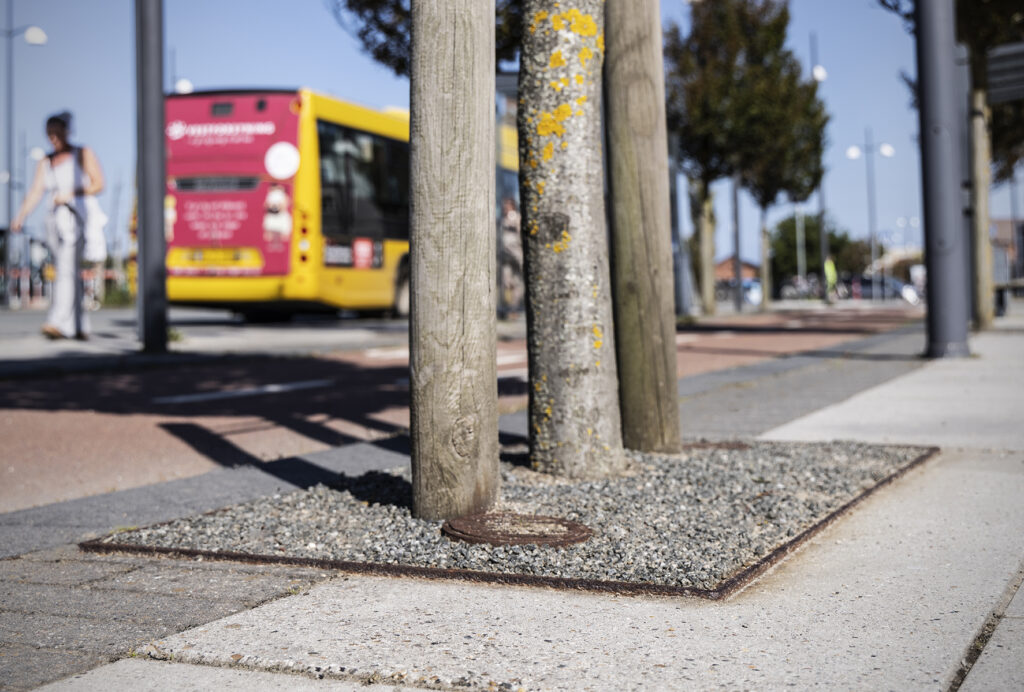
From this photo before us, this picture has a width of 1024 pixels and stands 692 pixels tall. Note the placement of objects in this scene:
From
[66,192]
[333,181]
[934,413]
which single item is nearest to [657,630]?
[934,413]

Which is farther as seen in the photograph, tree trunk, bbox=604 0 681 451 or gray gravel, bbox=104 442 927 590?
tree trunk, bbox=604 0 681 451

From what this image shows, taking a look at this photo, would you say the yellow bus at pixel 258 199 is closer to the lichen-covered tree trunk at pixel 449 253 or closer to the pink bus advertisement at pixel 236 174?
the pink bus advertisement at pixel 236 174

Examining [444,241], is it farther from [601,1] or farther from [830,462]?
[830,462]

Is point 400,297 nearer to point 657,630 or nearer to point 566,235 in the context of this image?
point 566,235

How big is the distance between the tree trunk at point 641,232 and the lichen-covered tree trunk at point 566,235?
65 centimetres

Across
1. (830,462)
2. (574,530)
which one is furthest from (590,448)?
(830,462)

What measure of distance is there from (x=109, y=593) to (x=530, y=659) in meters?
1.42

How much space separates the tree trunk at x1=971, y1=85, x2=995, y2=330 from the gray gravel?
41.1ft

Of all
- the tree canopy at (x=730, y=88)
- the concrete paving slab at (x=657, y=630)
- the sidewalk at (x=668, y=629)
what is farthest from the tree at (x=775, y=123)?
the concrete paving slab at (x=657, y=630)

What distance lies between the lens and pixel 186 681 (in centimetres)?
254

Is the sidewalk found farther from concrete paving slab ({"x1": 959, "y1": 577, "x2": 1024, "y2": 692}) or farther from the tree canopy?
the tree canopy

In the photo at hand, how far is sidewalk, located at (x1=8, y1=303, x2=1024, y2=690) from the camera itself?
2.52m

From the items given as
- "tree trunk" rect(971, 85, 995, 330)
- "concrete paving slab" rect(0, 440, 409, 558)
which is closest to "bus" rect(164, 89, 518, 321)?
"tree trunk" rect(971, 85, 995, 330)

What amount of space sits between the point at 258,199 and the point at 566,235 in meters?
14.6
